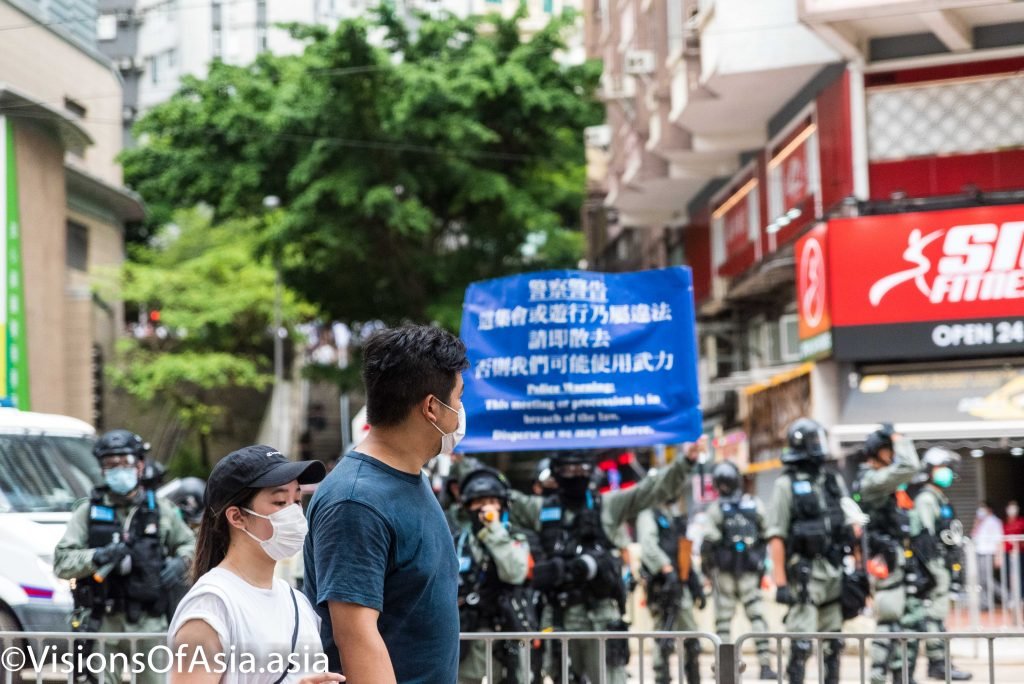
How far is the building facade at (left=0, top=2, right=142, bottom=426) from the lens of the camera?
60.8ft

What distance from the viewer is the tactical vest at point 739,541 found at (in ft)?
43.1

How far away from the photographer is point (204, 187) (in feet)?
93.7

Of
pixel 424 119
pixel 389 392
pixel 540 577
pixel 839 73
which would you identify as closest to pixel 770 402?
pixel 839 73

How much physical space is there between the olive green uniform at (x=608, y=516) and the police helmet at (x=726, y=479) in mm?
3834

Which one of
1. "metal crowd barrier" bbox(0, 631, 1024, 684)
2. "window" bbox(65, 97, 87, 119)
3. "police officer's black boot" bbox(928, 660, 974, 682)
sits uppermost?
"window" bbox(65, 97, 87, 119)

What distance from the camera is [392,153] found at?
27203 millimetres

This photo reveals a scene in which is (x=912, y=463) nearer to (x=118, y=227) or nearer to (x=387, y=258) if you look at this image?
(x=387, y=258)

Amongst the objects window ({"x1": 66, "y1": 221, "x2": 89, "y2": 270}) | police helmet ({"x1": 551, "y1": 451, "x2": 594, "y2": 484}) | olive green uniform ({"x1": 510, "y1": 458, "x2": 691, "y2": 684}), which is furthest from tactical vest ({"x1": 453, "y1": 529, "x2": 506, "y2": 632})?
window ({"x1": 66, "y1": 221, "x2": 89, "y2": 270})

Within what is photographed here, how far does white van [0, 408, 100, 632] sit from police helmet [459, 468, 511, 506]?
9.97ft

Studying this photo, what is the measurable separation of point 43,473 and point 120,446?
2.64 meters

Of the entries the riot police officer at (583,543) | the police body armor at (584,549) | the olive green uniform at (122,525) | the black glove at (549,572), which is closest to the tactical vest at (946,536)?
the riot police officer at (583,543)

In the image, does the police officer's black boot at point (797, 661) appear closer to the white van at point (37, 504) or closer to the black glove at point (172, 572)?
the black glove at point (172, 572)

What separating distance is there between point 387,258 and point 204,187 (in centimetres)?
368

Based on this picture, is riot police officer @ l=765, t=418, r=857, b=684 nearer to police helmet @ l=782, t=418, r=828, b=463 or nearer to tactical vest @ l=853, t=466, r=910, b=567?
police helmet @ l=782, t=418, r=828, b=463
